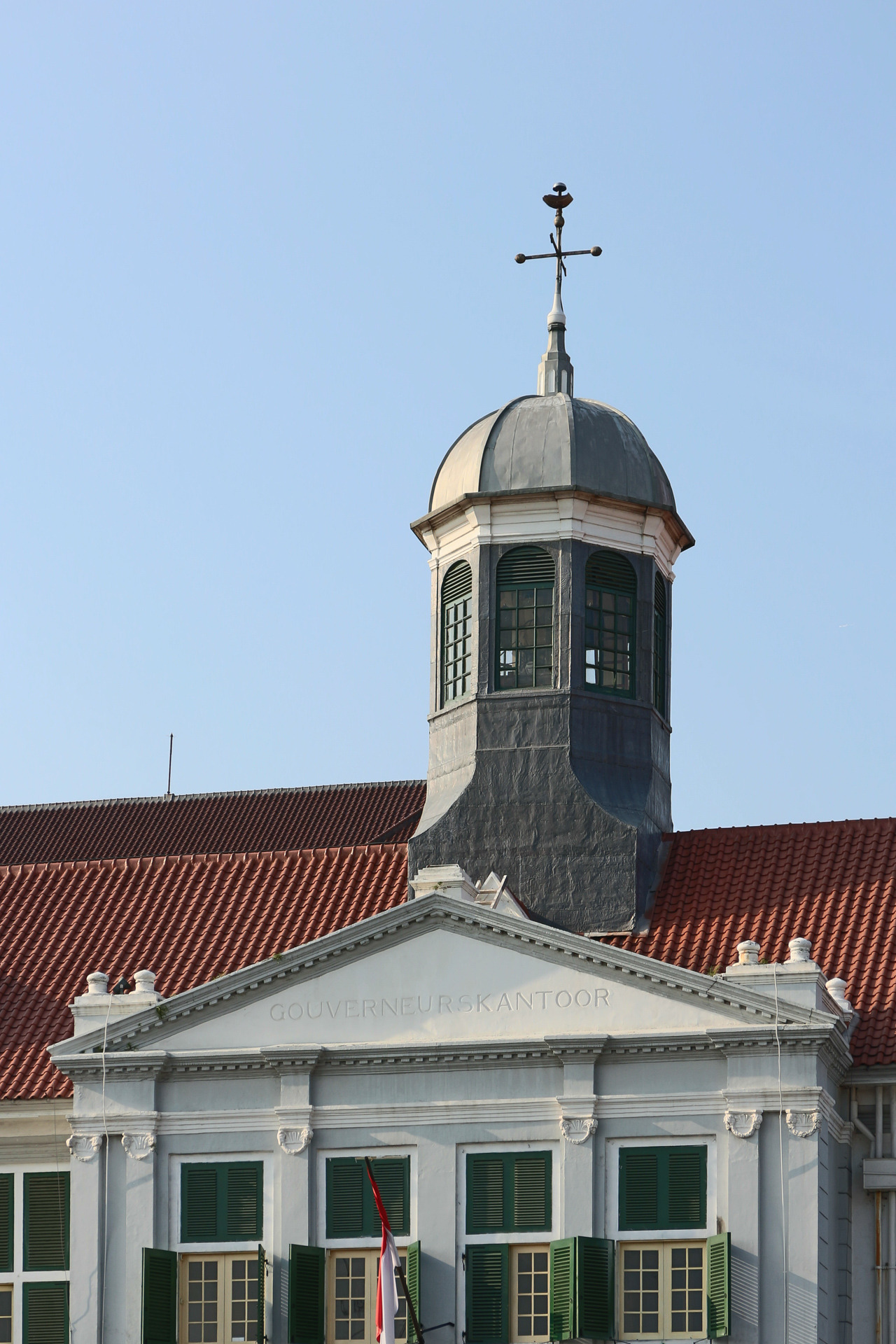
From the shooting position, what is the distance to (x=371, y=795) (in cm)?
6788

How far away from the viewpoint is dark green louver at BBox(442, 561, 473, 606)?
1971 inches

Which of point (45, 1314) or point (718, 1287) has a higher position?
point (718, 1287)

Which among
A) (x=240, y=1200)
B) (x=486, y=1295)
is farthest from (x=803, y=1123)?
(x=240, y=1200)

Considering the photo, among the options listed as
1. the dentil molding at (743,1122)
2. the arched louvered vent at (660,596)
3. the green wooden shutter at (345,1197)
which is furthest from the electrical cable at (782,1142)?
the arched louvered vent at (660,596)

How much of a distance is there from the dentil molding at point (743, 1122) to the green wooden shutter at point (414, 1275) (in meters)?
5.08

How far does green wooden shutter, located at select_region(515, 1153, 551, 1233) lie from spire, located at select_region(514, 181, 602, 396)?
1571cm

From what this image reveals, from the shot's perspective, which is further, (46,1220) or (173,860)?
(173,860)

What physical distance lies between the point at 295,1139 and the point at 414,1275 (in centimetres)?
290

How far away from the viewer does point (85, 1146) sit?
43.8 metres

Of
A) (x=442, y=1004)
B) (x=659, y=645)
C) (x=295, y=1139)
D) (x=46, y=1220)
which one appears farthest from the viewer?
(x=659, y=645)

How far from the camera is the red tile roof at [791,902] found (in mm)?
45156

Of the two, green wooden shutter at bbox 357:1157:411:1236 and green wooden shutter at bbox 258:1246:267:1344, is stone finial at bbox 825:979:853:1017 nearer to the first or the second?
green wooden shutter at bbox 357:1157:411:1236

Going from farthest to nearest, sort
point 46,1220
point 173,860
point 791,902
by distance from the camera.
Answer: point 173,860 → point 791,902 → point 46,1220

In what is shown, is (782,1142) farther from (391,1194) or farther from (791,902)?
(791,902)
